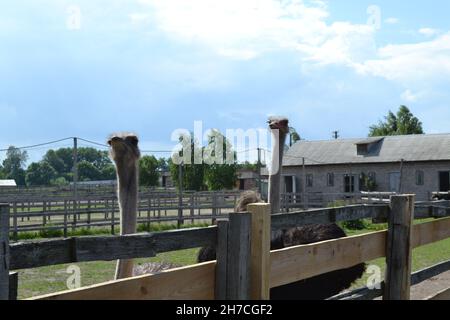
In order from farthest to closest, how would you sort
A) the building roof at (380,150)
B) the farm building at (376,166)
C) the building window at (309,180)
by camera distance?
the building window at (309,180)
the building roof at (380,150)
the farm building at (376,166)

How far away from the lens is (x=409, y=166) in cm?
3112

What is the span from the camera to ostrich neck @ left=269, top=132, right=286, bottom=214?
585 cm

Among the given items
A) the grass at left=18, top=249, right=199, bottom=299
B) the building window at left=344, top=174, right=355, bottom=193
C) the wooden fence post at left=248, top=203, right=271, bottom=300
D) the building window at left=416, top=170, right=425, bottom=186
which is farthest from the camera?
the building window at left=344, top=174, right=355, bottom=193

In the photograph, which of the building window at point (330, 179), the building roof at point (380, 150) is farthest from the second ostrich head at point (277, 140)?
the building window at point (330, 179)

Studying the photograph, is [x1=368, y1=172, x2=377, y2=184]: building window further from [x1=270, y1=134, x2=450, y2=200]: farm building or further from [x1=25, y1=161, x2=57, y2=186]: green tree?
[x1=25, y1=161, x2=57, y2=186]: green tree

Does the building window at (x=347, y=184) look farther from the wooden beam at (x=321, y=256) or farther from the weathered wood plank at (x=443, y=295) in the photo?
the wooden beam at (x=321, y=256)

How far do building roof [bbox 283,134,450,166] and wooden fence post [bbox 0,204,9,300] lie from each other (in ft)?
94.9

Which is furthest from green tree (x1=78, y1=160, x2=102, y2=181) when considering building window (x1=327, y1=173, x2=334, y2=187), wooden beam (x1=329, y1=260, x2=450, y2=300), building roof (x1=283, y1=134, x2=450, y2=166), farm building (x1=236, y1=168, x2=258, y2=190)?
wooden beam (x1=329, y1=260, x2=450, y2=300)

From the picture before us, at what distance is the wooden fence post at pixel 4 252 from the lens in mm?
1788

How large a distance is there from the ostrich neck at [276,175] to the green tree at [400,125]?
43.7 m

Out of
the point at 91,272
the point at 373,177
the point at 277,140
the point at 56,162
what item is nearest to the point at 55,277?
the point at 91,272
